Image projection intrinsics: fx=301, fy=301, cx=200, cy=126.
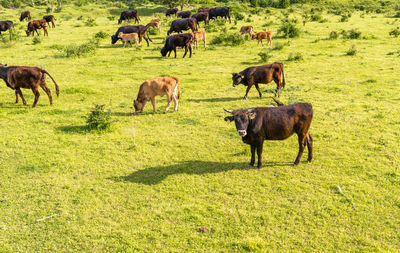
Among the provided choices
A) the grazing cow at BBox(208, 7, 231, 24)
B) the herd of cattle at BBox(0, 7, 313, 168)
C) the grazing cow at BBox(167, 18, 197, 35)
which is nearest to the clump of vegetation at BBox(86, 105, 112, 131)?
the herd of cattle at BBox(0, 7, 313, 168)

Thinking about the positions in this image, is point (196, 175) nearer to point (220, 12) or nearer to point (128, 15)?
point (220, 12)

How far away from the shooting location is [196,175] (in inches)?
281

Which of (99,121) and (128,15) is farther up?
(128,15)

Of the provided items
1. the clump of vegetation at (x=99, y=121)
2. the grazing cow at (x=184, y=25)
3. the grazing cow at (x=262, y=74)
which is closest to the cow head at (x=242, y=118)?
the clump of vegetation at (x=99, y=121)

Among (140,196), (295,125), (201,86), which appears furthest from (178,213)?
(201,86)

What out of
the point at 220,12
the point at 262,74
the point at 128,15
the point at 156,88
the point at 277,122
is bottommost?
the point at 277,122

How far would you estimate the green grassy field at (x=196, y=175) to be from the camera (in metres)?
5.34

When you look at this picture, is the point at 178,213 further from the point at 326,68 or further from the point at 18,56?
the point at 18,56

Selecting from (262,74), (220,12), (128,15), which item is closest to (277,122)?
(262,74)

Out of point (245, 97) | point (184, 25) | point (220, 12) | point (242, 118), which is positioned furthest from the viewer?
point (220, 12)

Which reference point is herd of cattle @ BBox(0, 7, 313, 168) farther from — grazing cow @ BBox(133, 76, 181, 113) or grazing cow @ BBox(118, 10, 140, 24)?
grazing cow @ BBox(118, 10, 140, 24)

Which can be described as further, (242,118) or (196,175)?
(196,175)

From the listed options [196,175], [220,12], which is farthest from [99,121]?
[220,12]

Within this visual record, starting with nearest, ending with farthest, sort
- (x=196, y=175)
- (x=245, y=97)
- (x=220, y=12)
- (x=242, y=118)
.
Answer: (x=242, y=118)
(x=196, y=175)
(x=245, y=97)
(x=220, y=12)
